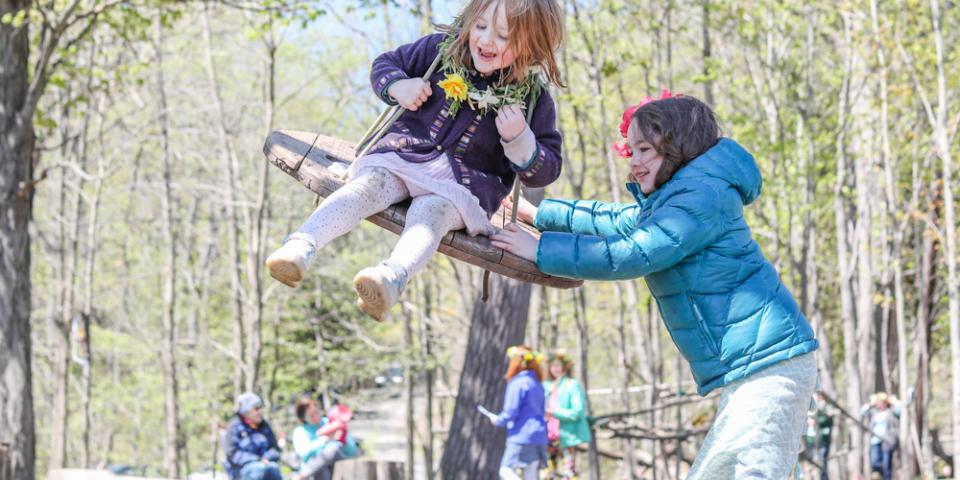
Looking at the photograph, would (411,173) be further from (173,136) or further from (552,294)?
(173,136)

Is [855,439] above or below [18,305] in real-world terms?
below

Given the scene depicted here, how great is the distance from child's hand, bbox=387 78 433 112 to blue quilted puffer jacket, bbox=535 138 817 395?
59cm

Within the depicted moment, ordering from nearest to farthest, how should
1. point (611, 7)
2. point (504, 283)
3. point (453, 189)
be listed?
point (453, 189)
point (504, 283)
point (611, 7)

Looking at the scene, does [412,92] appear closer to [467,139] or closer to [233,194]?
[467,139]

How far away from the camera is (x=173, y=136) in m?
26.4

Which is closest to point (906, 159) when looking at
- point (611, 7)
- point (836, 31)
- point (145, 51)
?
point (836, 31)

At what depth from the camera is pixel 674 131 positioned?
3.29m

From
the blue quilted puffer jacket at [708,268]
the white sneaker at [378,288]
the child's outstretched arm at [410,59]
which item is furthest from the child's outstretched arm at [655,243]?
the child's outstretched arm at [410,59]

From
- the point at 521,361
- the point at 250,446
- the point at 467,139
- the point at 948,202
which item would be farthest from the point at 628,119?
the point at 948,202

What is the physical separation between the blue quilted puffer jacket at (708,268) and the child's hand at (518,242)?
2.6 inches

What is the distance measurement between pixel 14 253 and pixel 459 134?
259 inches

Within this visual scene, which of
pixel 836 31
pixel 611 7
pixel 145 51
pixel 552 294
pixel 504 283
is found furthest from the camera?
pixel 552 294

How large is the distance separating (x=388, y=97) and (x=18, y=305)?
654cm

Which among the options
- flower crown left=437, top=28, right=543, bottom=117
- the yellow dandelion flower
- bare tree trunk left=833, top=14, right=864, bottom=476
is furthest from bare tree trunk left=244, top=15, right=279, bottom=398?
the yellow dandelion flower
